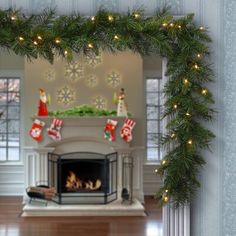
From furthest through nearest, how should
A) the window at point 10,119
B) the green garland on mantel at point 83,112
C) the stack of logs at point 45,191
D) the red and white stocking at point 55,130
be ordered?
the window at point 10,119, the green garland on mantel at point 83,112, the red and white stocking at point 55,130, the stack of logs at point 45,191

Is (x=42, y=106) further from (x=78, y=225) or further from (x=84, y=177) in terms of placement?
(x=78, y=225)

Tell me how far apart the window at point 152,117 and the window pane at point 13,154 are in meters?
→ 2.32

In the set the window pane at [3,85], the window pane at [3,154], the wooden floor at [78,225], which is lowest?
the wooden floor at [78,225]

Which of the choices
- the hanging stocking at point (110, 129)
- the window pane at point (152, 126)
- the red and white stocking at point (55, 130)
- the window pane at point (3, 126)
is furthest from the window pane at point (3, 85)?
the window pane at point (152, 126)

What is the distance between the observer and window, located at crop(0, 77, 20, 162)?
869 centimetres

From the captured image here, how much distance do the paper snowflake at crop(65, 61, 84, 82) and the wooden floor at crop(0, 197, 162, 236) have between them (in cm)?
226

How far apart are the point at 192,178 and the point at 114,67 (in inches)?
175

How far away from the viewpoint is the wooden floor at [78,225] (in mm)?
6078

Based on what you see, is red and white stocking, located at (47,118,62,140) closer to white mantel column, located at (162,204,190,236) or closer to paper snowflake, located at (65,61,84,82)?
paper snowflake, located at (65,61,84,82)

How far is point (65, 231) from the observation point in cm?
618

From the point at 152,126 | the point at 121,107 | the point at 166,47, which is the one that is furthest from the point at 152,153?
the point at 166,47

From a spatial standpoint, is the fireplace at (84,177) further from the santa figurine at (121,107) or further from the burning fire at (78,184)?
the santa figurine at (121,107)

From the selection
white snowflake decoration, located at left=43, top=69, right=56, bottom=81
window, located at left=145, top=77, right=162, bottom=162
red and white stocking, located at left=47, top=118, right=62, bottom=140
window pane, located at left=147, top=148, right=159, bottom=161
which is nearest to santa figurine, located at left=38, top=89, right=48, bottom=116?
red and white stocking, located at left=47, top=118, right=62, bottom=140

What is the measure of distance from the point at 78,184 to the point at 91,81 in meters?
1.68
